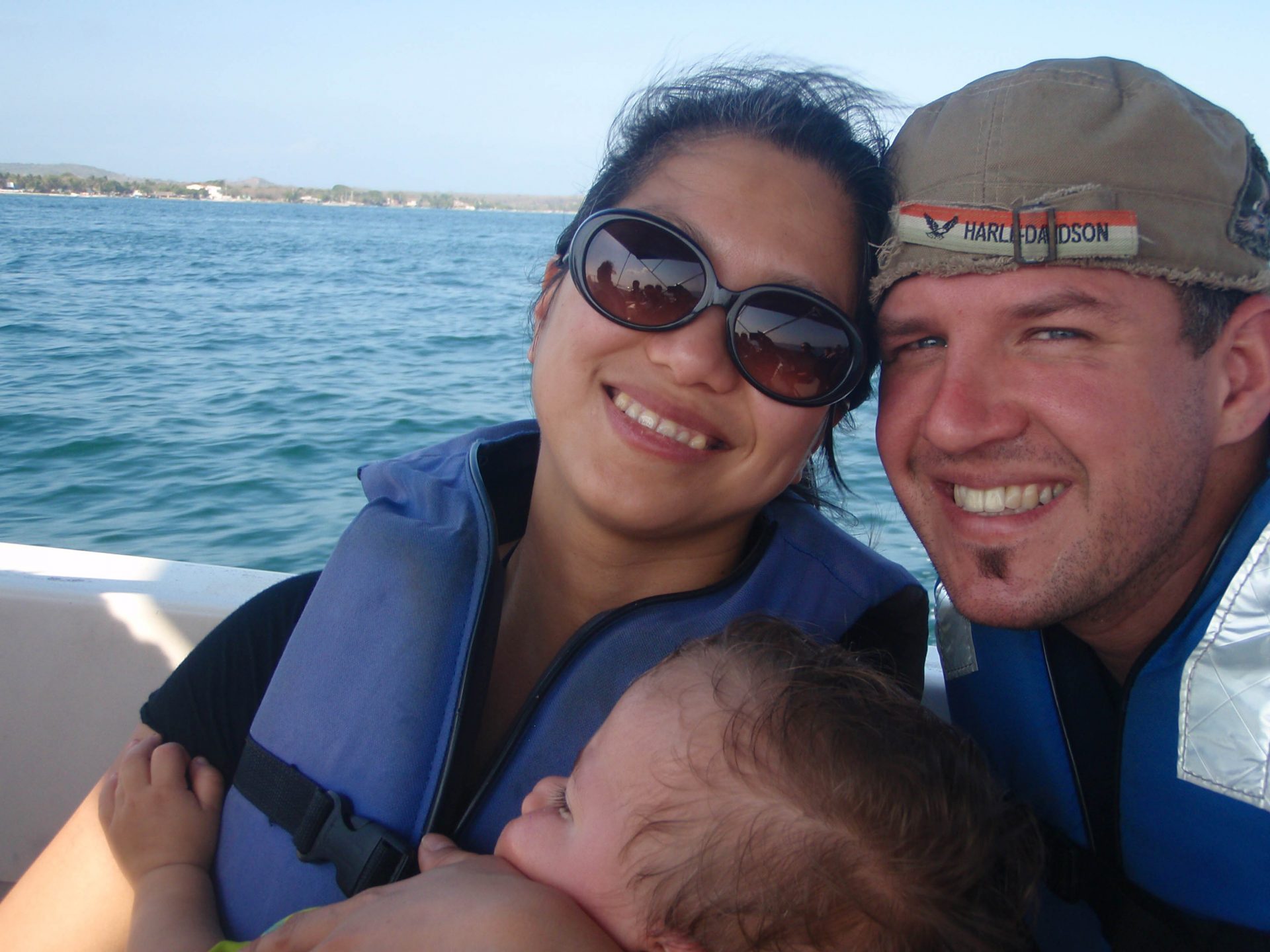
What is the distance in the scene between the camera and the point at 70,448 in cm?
940

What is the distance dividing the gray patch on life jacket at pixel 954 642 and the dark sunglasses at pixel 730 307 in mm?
686

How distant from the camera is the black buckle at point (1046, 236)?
1.69 meters

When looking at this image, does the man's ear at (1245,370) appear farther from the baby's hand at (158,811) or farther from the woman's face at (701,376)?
the baby's hand at (158,811)

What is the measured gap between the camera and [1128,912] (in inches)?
65.5

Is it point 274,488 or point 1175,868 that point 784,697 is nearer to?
point 1175,868

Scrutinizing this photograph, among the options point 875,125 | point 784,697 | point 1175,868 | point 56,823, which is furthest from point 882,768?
point 56,823

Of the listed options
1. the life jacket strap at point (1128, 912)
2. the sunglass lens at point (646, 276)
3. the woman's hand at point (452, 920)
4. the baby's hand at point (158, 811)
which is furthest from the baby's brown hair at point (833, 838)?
the baby's hand at point (158, 811)

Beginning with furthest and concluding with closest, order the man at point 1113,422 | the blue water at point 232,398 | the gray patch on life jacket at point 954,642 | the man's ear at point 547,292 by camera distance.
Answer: the blue water at point 232,398
the gray patch on life jacket at point 954,642
the man's ear at point 547,292
the man at point 1113,422

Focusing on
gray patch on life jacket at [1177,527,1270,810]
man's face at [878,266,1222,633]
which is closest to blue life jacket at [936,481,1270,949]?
gray patch on life jacket at [1177,527,1270,810]

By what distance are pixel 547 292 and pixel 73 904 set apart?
1439 mm

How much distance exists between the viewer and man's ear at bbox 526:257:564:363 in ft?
6.72

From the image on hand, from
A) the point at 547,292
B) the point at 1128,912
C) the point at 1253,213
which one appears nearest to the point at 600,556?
the point at 547,292

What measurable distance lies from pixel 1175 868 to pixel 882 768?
738mm

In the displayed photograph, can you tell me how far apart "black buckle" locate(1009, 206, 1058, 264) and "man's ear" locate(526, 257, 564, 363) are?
848mm
